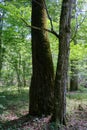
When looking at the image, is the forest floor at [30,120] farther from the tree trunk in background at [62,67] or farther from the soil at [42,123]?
the tree trunk in background at [62,67]

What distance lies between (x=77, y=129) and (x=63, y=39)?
2.47m

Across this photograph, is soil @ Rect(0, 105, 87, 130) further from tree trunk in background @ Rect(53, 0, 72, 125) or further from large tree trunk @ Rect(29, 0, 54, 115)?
large tree trunk @ Rect(29, 0, 54, 115)

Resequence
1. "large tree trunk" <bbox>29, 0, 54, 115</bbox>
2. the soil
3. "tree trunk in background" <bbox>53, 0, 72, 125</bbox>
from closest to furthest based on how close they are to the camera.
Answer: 1. the soil
2. "tree trunk in background" <bbox>53, 0, 72, 125</bbox>
3. "large tree trunk" <bbox>29, 0, 54, 115</bbox>

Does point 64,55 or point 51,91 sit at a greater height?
point 64,55

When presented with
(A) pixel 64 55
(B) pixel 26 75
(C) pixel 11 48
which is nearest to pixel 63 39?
(A) pixel 64 55

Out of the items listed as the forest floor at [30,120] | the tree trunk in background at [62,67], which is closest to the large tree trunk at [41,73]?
the forest floor at [30,120]

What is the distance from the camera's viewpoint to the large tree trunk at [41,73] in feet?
23.2

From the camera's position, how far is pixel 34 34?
7312 mm

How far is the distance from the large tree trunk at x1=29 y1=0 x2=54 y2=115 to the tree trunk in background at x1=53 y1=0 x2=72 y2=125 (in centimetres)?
108

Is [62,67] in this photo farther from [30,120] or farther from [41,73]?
[30,120]

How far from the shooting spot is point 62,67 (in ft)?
19.7

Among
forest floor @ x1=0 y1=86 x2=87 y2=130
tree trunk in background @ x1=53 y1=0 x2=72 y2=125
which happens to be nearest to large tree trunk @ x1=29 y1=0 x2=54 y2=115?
forest floor @ x1=0 y1=86 x2=87 y2=130

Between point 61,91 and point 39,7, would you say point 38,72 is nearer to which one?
point 61,91

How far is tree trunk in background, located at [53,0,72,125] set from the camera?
19.7 feet
